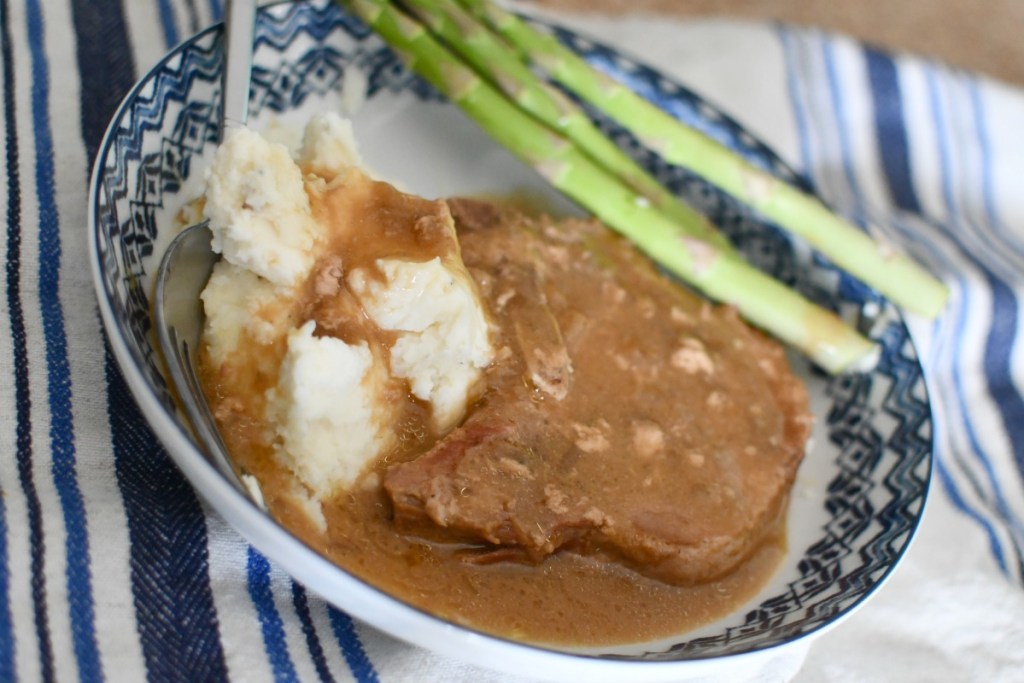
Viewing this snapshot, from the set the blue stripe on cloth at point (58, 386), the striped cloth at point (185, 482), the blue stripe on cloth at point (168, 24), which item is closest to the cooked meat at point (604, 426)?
the striped cloth at point (185, 482)

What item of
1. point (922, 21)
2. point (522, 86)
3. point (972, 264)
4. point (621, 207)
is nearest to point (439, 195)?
point (522, 86)

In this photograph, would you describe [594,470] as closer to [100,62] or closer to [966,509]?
[966,509]

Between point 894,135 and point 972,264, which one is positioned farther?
point 894,135

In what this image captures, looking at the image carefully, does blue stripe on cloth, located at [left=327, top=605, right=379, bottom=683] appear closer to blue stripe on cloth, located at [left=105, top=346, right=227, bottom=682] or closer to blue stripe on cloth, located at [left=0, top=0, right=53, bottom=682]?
blue stripe on cloth, located at [left=105, top=346, right=227, bottom=682]

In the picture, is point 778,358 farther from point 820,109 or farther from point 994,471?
point 820,109

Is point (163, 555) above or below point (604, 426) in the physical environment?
above

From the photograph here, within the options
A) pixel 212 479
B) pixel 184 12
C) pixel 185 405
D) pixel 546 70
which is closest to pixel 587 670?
pixel 212 479

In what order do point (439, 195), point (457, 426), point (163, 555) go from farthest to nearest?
point (439, 195)
point (457, 426)
point (163, 555)
